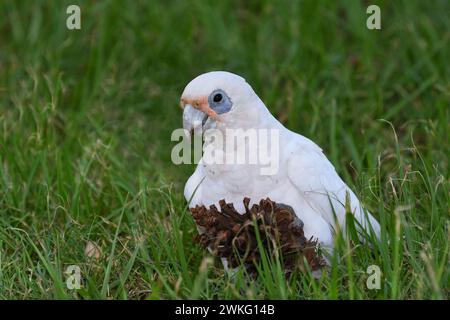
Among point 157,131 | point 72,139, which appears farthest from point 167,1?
point 72,139

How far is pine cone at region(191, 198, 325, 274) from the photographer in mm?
3264

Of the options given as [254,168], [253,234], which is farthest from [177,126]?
[253,234]

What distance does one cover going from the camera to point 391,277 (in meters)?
3.21

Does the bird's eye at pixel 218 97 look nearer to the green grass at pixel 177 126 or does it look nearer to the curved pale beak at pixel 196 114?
the curved pale beak at pixel 196 114

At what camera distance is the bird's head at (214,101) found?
333cm

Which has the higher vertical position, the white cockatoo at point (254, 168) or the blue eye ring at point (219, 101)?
the blue eye ring at point (219, 101)

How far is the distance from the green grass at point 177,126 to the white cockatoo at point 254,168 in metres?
0.18

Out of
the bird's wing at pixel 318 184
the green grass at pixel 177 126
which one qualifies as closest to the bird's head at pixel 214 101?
the bird's wing at pixel 318 184

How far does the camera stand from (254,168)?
11.2ft

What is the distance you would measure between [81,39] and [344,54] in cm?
181

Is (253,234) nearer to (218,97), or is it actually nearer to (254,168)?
(254,168)

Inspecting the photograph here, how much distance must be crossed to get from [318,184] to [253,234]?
37 cm

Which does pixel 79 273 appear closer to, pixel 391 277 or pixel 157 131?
pixel 391 277

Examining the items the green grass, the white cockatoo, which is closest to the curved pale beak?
the white cockatoo
